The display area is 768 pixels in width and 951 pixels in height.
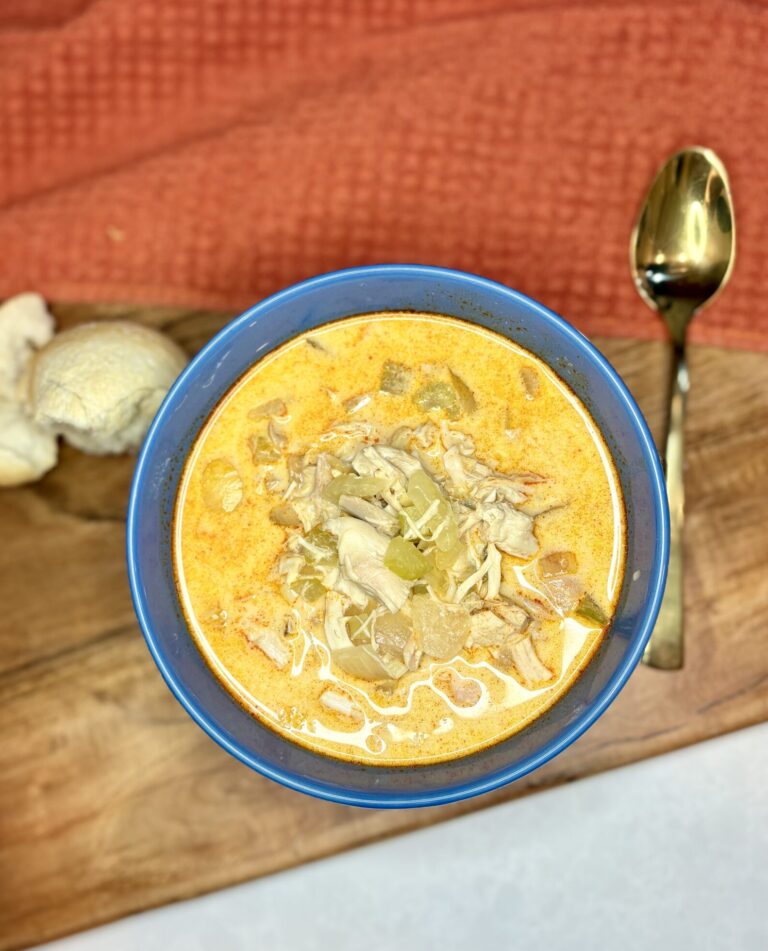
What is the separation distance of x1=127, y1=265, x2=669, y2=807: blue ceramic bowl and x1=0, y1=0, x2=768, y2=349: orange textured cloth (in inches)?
12.3

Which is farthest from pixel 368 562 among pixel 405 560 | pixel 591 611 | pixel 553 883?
pixel 553 883

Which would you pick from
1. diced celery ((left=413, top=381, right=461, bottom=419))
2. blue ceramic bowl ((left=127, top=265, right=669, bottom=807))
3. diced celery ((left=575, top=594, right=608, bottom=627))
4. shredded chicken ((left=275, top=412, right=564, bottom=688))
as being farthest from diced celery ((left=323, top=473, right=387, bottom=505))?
diced celery ((left=575, top=594, right=608, bottom=627))

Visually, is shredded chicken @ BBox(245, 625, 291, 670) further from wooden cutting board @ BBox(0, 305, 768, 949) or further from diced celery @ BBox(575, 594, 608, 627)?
diced celery @ BBox(575, 594, 608, 627)

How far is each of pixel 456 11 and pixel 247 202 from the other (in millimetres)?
565

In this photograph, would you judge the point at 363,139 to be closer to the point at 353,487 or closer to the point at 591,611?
the point at 353,487

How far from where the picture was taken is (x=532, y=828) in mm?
1767

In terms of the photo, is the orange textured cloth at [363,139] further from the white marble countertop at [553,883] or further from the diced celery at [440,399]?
the white marble countertop at [553,883]

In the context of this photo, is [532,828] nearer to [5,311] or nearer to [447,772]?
[447,772]

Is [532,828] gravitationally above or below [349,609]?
below

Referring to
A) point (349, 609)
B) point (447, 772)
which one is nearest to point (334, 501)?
point (349, 609)

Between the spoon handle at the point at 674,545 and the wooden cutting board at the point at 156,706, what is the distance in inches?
1.5

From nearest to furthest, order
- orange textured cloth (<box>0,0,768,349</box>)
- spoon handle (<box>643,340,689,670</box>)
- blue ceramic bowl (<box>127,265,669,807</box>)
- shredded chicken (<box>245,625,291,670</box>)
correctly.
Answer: blue ceramic bowl (<box>127,265,669,807</box>) → shredded chicken (<box>245,625,291,670</box>) → spoon handle (<box>643,340,689,670</box>) → orange textured cloth (<box>0,0,768,349</box>)

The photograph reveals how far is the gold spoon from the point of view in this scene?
5.65 ft

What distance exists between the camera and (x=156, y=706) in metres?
1.79
